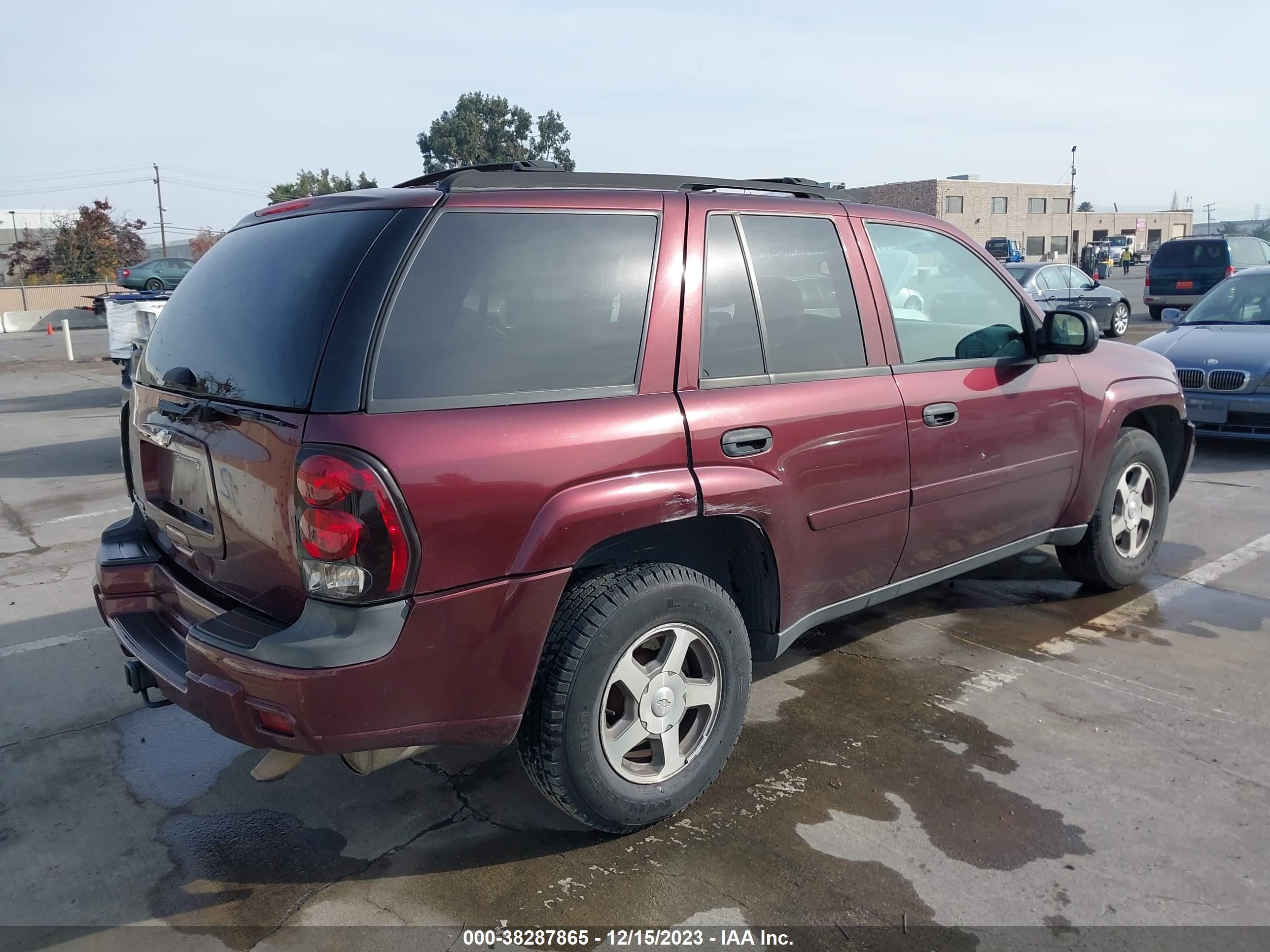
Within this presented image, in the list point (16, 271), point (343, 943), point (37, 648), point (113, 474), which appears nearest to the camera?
point (343, 943)

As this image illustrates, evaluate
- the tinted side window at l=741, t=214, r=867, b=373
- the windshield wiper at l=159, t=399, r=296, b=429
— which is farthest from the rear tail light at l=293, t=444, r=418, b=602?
the tinted side window at l=741, t=214, r=867, b=373

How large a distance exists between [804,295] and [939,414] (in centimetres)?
78

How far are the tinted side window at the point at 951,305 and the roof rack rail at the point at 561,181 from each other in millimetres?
474

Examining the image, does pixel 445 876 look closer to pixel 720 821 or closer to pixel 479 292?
pixel 720 821

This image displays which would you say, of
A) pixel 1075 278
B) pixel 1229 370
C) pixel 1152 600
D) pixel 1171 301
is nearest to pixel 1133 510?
pixel 1152 600

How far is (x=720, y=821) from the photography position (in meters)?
3.15

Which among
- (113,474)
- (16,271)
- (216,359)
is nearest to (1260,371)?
(216,359)

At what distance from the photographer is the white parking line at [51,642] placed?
4668mm

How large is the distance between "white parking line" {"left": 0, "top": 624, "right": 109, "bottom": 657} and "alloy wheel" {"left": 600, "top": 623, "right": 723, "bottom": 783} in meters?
3.19

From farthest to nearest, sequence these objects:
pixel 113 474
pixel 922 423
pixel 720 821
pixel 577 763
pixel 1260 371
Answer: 1. pixel 113 474
2. pixel 1260 371
3. pixel 922 423
4. pixel 720 821
5. pixel 577 763

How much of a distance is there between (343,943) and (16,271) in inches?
2113

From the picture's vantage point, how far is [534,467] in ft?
8.73

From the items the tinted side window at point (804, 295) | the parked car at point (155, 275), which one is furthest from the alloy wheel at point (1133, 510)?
the parked car at point (155, 275)

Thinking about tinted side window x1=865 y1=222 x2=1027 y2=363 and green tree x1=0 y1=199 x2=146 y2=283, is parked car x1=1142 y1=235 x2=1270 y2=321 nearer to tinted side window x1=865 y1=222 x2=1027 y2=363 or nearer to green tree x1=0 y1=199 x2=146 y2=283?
tinted side window x1=865 y1=222 x2=1027 y2=363
